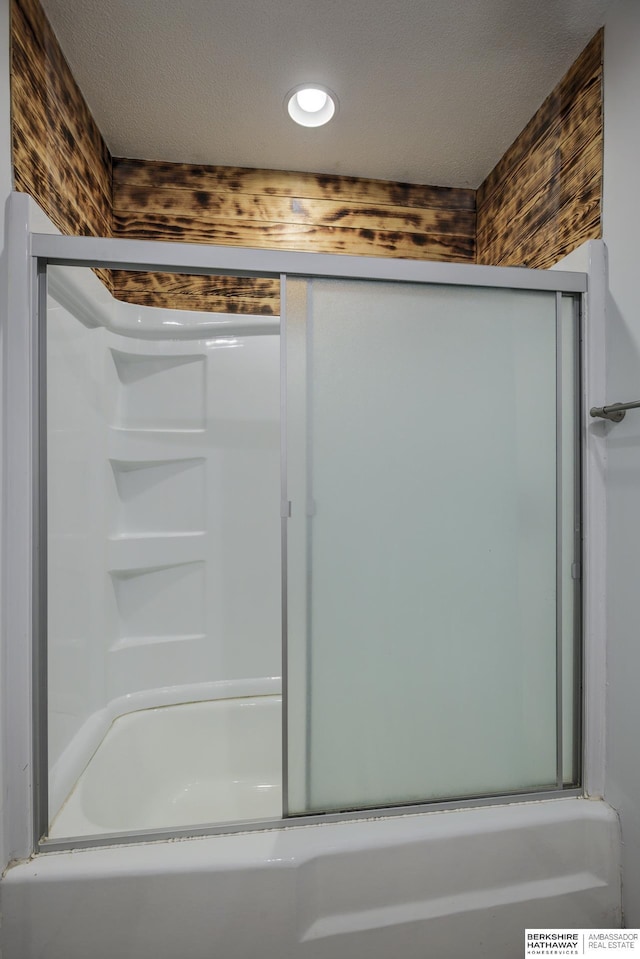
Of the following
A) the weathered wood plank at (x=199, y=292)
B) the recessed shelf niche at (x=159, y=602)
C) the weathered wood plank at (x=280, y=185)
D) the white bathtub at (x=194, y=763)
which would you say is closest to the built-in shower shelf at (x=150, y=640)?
the recessed shelf niche at (x=159, y=602)

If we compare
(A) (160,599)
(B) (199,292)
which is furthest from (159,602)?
(B) (199,292)

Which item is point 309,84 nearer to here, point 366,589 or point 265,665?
point 366,589

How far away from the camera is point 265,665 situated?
7.20ft

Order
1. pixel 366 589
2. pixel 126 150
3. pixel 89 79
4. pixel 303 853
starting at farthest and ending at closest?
pixel 126 150
pixel 89 79
pixel 366 589
pixel 303 853

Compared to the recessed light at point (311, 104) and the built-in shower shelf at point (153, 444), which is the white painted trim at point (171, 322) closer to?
the built-in shower shelf at point (153, 444)

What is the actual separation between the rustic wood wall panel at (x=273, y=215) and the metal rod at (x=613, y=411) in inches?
42.5

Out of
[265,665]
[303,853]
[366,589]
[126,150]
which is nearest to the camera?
[303,853]

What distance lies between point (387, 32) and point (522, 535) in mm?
1448

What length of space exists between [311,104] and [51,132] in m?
0.80

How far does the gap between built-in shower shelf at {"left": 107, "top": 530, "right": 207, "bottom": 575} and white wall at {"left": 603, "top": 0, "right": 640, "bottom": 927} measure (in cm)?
148

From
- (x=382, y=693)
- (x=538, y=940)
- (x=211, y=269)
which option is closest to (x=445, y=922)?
(x=538, y=940)

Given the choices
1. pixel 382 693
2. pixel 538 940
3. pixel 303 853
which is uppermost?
pixel 382 693

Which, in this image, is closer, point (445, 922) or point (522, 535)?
point (445, 922)

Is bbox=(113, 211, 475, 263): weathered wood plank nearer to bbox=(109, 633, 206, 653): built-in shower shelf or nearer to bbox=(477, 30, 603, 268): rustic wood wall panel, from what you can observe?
bbox=(477, 30, 603, 268): rustic wood wall panel
